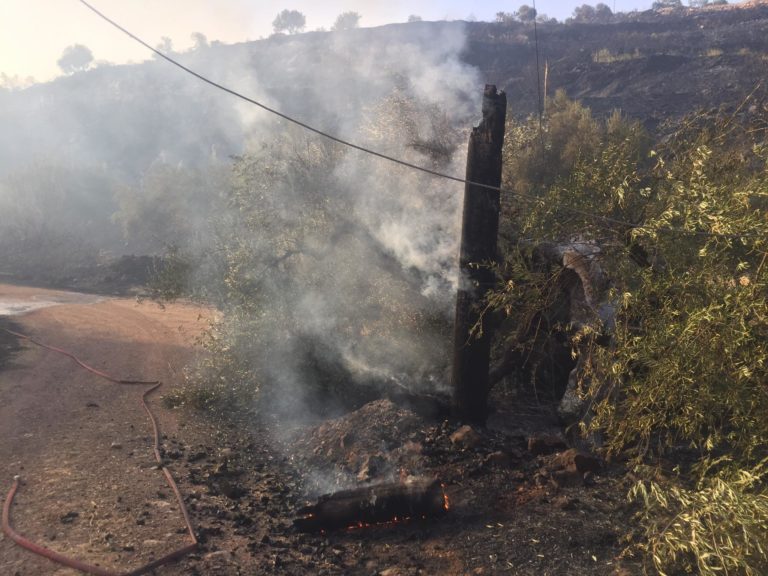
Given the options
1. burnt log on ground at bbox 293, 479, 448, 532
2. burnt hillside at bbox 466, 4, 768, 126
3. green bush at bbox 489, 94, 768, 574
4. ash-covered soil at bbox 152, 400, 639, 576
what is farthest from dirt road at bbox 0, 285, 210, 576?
burnt hillside at bbox 466, 4, 768, 126

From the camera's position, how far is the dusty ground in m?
4.70

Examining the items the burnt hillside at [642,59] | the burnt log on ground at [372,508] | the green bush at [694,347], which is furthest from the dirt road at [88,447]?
the burnt hillside at [642,59]

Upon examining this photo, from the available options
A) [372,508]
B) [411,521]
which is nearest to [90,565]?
[372,508]

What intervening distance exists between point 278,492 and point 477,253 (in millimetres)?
3685

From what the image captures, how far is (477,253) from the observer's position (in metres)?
6.61

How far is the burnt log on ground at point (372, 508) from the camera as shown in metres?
5.37

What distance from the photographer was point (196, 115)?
1865 inches

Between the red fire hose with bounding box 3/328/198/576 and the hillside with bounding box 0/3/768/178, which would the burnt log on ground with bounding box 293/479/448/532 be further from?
the hillside with bounding box 0/3/768/178

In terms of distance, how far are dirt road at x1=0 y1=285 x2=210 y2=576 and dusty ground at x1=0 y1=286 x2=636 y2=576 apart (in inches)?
0.9

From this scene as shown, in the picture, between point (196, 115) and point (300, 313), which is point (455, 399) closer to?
point (300, 313)

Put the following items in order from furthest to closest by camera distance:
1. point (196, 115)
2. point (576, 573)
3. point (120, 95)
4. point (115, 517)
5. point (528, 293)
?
point (120, 95)
point (196, 115)
point (528, 293)
point (115, 517)
point (576, 573)

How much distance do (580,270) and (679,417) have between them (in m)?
2.34

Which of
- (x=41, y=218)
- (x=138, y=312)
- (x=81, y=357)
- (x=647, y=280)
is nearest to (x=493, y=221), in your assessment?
(x=647, y=280)

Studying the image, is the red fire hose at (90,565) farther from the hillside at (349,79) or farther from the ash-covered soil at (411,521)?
the hillside at (349,79)
